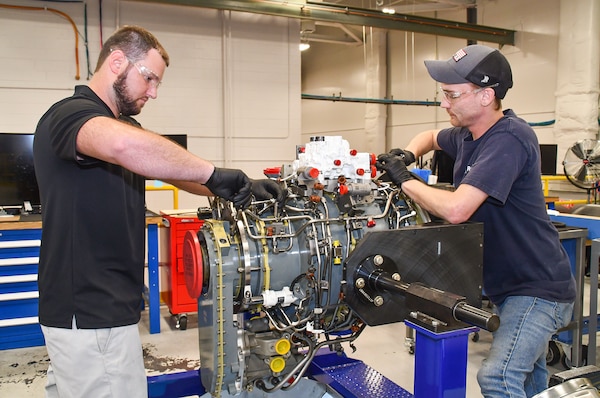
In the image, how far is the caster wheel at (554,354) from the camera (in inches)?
120

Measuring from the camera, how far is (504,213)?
1.67 meters

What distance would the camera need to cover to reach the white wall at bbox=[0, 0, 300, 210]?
519 centimetres

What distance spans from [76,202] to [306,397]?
1353mm

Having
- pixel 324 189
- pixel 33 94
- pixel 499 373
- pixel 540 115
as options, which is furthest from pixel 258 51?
pixel 499 373

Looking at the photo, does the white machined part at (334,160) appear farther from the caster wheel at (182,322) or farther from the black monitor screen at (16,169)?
the black monitor screen at (16,169)

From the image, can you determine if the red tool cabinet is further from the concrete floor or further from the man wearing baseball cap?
the man wearing baseball cap

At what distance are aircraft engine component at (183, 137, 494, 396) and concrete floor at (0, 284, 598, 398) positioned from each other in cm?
132

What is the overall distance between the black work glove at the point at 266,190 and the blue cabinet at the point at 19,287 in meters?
2.11

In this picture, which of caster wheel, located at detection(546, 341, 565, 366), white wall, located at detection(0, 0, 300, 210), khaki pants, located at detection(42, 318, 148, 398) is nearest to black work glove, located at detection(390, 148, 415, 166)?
khaki pants, located at detection(42, 318, 148, 398)

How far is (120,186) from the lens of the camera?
145 centimetres

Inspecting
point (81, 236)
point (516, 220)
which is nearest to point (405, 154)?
point (516, 220)

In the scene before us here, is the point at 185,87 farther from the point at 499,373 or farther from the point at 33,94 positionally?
the point at 499,373

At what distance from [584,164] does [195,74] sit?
440 cm

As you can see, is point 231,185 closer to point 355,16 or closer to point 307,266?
point 307,266
